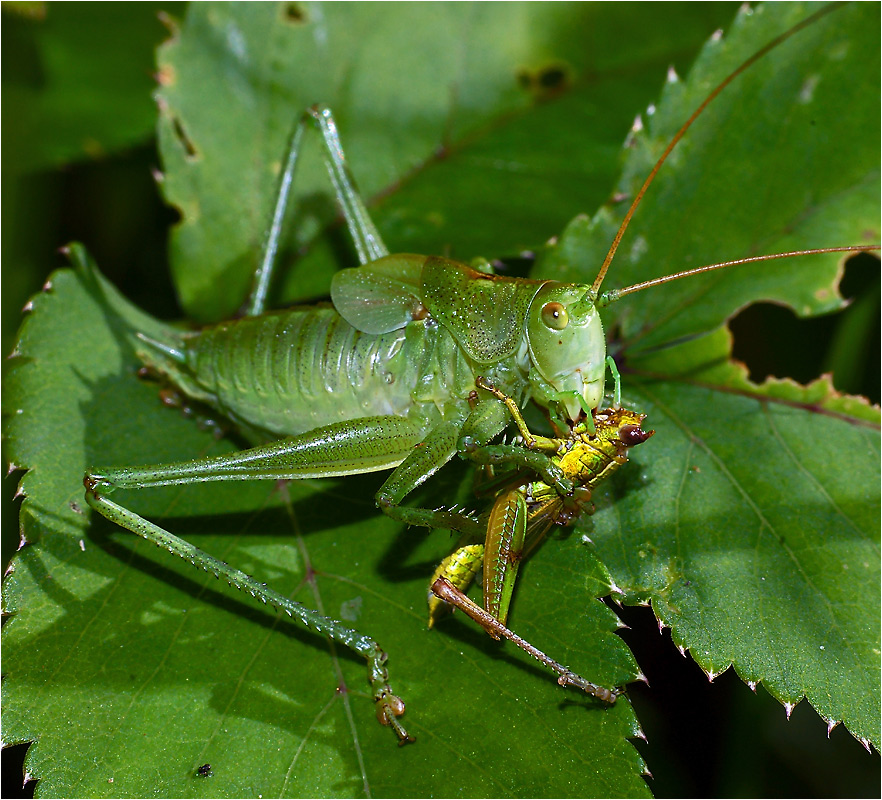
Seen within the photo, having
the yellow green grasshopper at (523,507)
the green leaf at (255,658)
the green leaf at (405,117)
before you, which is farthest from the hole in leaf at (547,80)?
the green leaf at (255,658)

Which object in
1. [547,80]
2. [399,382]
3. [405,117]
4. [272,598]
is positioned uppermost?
[547,80]

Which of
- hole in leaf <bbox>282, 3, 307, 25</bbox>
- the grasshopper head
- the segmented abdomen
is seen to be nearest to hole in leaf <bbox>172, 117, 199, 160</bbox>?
hole in leaf <bbox>282, 3, 307, 25</bbox>

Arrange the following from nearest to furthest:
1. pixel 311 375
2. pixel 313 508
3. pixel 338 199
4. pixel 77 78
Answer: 1. pixel 313 508
2. pixel 311 375
3. pixel 338 199
4. pixel 77 78

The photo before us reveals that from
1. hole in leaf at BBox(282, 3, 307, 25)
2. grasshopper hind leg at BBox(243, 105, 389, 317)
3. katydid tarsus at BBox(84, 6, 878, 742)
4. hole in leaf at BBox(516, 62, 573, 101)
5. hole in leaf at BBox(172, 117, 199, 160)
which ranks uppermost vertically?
hole in leaf at BBox(282, 3, 307, 25)

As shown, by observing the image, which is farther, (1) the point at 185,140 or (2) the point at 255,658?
(1) the point at 185,140

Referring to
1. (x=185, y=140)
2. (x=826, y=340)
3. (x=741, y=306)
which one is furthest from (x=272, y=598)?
(x=826, y=340)

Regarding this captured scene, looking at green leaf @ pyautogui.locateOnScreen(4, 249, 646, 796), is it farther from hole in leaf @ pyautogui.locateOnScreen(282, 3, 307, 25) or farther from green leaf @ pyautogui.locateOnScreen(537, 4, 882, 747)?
hole in leaf @ pyautogui.locateOnScreen(282, 3, 307, 25)

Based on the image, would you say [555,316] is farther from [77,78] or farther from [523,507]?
[77,78]

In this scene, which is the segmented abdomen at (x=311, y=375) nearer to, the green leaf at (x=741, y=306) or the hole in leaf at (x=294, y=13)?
the green leaf at (x=741, y=306)
